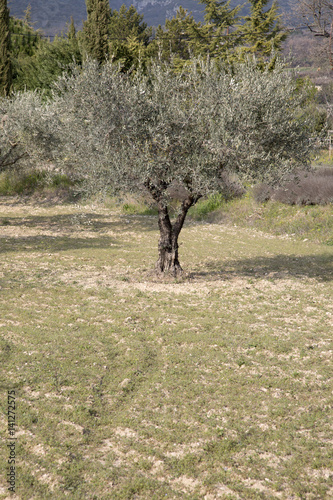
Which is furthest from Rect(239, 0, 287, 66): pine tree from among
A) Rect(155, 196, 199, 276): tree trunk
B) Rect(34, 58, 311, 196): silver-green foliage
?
Rect(155, 196, 199, 276): tree trunk

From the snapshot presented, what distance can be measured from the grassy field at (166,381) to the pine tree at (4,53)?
25.9 meters

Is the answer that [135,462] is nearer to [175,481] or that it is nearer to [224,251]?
[175,481]

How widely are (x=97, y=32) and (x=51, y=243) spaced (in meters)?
26.4

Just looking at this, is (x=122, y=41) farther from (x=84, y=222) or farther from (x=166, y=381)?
(x=166, y=381)

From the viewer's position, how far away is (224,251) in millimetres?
19172

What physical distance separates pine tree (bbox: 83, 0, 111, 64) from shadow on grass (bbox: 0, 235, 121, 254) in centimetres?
2355

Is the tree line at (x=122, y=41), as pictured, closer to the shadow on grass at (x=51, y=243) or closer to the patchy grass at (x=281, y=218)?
the patchy grass at (x=281, y=218)

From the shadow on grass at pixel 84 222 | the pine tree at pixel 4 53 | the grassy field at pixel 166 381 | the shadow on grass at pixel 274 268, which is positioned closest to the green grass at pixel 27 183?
the pine tree at pixel 4 53

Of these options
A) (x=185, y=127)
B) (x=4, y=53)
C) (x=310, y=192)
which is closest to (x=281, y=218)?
(x=310, y=192)

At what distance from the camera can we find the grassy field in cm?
574

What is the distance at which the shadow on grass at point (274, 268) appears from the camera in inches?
599

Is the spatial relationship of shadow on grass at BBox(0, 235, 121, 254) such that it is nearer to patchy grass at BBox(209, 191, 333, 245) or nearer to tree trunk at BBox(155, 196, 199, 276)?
tree trunk at BBox(155, 196, 199, 276)

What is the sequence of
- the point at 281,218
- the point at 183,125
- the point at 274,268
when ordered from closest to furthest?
the point at 183,125, the point at 274,268, the point at 281,218

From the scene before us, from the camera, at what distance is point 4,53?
36.0 meters
